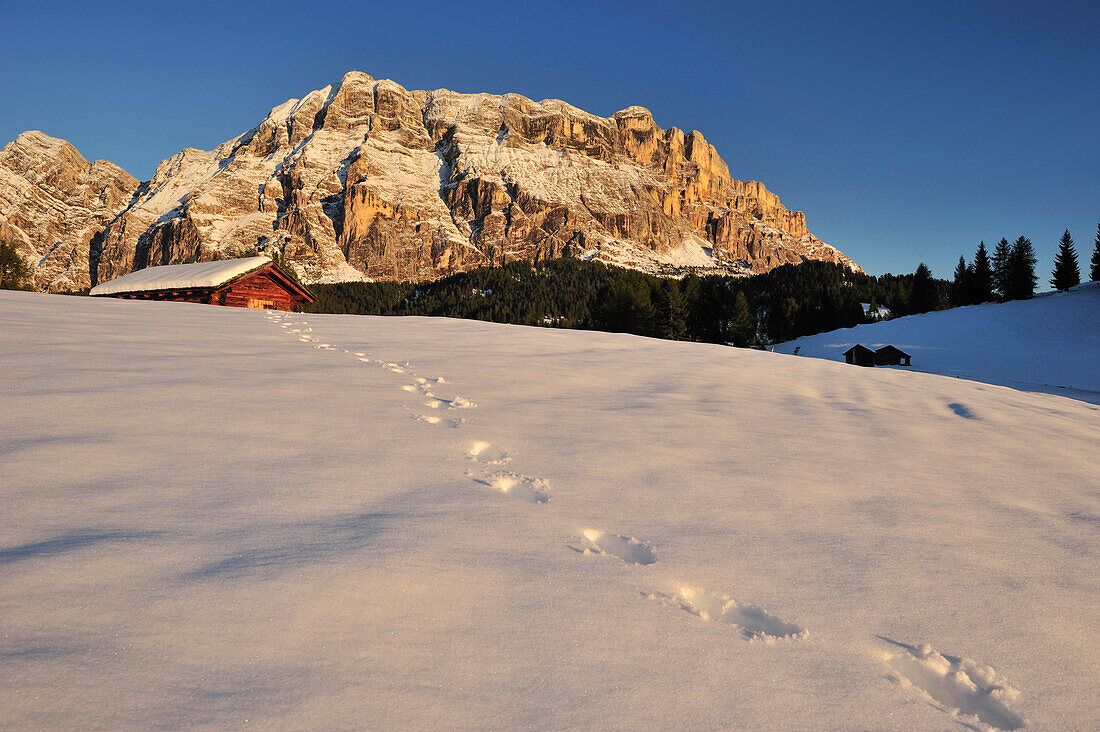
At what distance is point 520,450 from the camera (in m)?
4.66

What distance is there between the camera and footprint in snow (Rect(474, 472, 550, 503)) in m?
3.71

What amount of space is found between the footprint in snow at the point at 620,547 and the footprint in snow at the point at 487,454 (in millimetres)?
1319

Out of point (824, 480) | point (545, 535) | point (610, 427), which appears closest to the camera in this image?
point (545, 535)

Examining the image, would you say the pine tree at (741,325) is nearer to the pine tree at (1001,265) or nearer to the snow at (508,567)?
the pine tree at (1001,265)

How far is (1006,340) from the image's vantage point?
5291 cm

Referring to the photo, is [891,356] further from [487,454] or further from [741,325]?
[487,454]

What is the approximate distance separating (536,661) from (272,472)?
2.51m

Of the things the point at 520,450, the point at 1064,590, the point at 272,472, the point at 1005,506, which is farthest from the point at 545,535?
the point at 1005,506

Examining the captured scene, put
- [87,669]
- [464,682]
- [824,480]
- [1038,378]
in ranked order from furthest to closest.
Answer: [1038,378] → [824,480] → [464,682] → [87,669]

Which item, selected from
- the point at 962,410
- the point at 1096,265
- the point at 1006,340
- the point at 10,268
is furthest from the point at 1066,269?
the point at 10,268

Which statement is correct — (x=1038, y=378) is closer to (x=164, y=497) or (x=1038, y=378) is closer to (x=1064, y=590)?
(x=1064, y=590)

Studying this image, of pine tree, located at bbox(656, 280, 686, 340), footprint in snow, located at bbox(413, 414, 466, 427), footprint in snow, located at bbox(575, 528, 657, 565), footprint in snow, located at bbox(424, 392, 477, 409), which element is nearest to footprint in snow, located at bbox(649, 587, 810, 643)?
footprint in snow, located at bbox(575, 528, 657, 565)

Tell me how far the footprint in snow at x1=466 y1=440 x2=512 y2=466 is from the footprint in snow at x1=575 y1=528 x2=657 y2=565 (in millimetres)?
1319

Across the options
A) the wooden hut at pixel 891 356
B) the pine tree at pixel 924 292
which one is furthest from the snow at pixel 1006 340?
the pine tree at pixel 924 292
